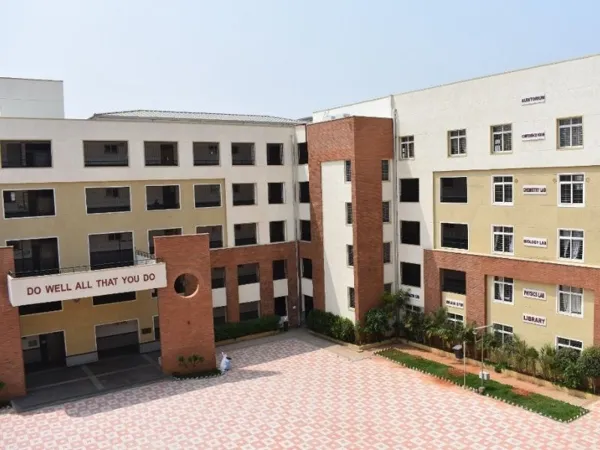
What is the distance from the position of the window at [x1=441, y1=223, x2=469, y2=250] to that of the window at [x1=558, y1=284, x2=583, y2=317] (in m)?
4.37

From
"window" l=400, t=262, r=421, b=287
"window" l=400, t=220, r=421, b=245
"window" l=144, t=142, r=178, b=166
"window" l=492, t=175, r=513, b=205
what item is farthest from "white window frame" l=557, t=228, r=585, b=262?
"window" l=144, t=142, r=178, b=166

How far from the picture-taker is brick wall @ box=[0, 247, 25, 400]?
19.6m

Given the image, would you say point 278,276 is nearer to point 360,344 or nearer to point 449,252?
point 360,344

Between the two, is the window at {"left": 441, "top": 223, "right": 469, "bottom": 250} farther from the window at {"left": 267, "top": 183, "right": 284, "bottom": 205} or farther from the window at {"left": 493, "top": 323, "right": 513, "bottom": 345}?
the window at {"left": 267, "top": 183, "right": 284, "bottom": 205}

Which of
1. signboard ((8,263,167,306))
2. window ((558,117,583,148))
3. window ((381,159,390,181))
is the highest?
window ((558,117,583,148))

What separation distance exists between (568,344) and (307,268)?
13.0m

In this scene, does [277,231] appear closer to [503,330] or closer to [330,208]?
[330,208]

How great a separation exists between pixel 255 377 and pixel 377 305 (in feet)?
23.0

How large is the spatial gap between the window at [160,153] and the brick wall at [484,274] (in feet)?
41.0

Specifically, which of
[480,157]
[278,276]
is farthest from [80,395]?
[480,157]

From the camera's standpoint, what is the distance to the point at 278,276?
28750 millimetres

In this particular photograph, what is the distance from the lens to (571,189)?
19.5 m

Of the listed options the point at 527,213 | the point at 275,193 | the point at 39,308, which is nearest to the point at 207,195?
the point at 275,193

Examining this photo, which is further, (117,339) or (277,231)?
(277,231)
